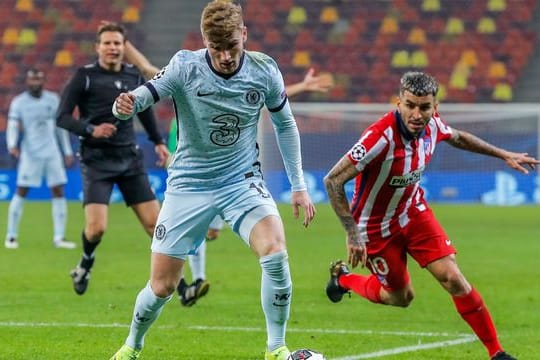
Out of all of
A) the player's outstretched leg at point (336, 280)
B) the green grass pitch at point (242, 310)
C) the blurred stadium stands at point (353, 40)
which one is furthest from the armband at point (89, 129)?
the blurred stadium stands at point (353, 40)

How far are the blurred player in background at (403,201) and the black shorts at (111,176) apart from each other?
2.74 meters

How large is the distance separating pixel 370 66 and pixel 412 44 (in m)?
1.53

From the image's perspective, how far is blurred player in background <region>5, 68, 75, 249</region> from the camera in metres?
17.3

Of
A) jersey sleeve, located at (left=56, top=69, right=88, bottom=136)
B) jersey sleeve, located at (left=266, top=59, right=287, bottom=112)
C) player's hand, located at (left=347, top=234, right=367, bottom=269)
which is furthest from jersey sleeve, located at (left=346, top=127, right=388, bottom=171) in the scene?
jersey sleeve, located at (left=56, top=69, right=88, bottom=136)

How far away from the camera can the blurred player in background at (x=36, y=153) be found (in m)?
17.3

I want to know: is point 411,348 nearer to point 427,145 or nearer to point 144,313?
point 427,145

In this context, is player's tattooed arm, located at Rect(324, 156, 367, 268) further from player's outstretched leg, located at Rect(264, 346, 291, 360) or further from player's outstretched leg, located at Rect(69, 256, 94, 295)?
player's outstretched leg, located at Rect(69, 256, 94, 295)

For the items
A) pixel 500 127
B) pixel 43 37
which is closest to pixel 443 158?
pixel 500 127

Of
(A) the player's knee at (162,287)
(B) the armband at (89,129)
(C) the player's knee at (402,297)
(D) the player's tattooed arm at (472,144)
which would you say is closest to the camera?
(A) the player's knee at (162,287)

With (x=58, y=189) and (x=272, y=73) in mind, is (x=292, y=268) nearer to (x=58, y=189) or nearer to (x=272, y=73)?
(x=58, y=189)

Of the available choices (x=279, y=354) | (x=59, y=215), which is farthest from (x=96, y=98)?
(x=59, y=215)

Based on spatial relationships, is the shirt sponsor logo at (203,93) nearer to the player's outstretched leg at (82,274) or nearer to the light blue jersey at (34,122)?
the player's outstretched leg at (82,274)

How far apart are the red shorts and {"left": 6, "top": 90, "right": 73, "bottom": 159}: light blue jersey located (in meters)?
10.6

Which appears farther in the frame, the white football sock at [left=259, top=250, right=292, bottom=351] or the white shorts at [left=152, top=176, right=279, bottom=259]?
the white shorts at [left=152, top=176, right=279, bottom=259]
